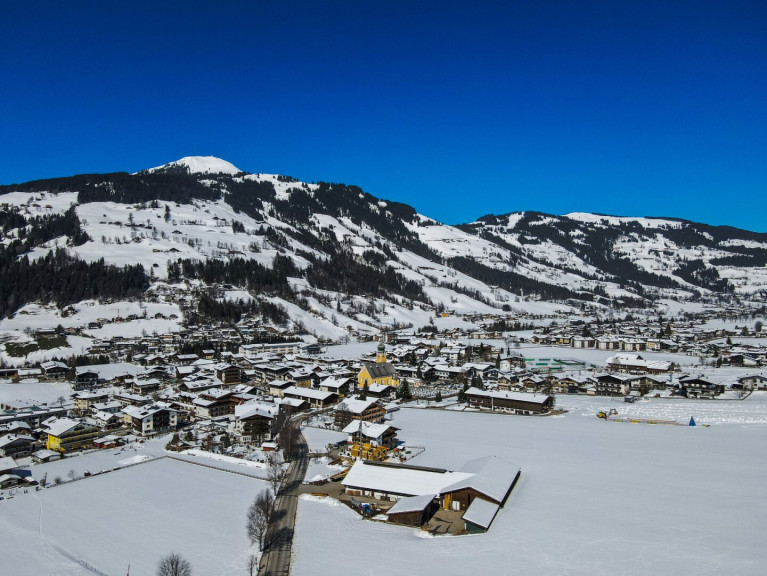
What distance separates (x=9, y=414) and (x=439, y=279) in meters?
122

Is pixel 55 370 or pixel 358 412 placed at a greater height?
pixel 55 370

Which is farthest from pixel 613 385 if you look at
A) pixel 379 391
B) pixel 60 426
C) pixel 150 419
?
pixel 60 426

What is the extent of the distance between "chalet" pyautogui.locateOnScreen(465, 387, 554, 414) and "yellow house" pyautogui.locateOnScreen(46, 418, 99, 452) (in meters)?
25.7

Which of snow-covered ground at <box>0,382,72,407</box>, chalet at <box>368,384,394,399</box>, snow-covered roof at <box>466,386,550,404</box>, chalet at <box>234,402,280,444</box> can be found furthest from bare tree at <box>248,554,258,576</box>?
snow-covered ground at <box>0,382,72,407</box>

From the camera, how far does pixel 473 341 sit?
81.1 meters

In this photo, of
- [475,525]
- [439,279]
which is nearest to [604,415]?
[475,525]

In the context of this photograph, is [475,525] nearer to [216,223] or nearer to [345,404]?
[345,404]

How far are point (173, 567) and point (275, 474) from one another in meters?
8.56

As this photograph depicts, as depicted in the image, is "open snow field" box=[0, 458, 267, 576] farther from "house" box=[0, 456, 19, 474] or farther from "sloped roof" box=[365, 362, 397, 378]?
"sloped roof" box=[365, 362, 397, 378]

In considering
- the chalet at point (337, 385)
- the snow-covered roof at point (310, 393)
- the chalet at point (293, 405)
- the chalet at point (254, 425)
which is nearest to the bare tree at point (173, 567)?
the chalet at point (254, 425)

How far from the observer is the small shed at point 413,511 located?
18.5m

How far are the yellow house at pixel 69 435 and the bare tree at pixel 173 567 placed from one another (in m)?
16.8

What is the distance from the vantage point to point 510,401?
3838 cm

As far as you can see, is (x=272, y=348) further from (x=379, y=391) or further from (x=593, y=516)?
(x=593, y=516)
